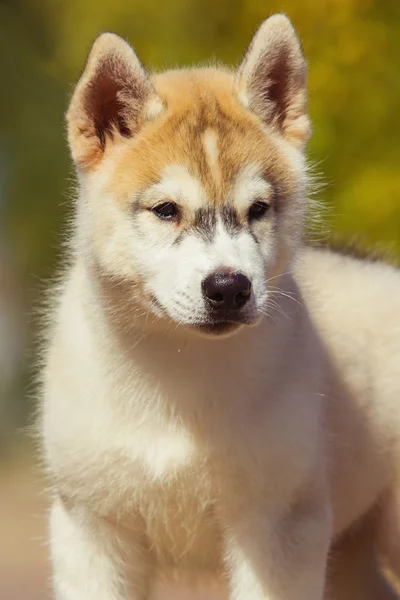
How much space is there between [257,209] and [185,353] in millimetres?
576

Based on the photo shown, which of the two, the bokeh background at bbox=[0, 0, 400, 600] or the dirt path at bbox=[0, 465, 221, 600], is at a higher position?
the bokeh background at bbox=[0, 0, 400, 600]

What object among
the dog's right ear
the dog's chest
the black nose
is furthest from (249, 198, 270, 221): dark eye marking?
the dog's chest

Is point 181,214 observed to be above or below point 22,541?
above

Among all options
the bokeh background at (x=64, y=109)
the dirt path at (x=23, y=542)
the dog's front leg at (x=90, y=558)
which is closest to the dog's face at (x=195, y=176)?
the dog's front leg at (x=90, y=558)

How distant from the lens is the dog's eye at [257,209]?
146 inches

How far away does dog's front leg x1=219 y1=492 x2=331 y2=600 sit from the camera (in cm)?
382

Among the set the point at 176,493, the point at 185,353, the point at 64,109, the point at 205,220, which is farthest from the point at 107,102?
the point at 64,109

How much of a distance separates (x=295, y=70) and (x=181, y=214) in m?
0.82

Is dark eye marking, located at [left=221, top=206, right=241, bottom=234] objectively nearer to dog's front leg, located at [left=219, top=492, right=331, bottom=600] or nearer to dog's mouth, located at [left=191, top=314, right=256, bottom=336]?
dog's mouth, located at [left=191, top=314, right=256, bottom=336]

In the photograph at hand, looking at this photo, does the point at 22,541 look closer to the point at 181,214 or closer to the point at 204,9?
the point at 204,9

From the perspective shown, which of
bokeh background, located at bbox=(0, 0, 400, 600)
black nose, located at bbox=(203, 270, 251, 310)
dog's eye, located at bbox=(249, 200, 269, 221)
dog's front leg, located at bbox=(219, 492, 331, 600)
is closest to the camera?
black nose, located at bbox=(203, 270, 251, 310)

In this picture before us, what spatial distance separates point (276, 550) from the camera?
382 centimetres

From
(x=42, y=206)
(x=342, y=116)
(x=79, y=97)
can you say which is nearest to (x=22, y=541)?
(x=42, y=206)

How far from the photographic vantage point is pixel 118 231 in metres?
3.71
